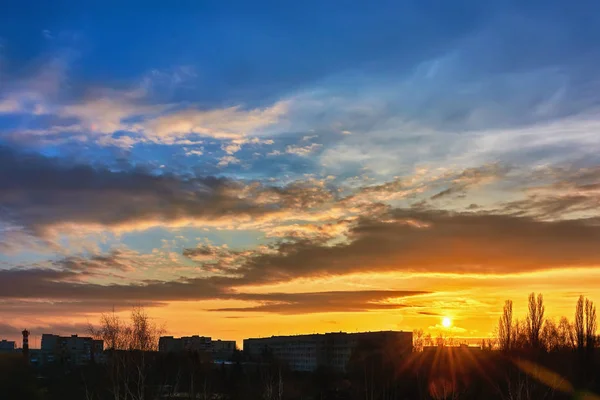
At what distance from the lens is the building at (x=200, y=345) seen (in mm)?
84556

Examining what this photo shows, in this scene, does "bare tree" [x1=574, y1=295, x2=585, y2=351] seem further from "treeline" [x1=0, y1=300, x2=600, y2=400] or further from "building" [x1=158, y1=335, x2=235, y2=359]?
"building" [x1=158, y1=335, x2=235, y2=359]

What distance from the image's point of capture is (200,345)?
111250mm

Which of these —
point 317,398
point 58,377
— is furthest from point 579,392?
point 58,377

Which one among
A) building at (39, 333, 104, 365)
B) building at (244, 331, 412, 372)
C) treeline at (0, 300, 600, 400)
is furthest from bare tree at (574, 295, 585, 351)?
building at (39, 333, 104, 365)

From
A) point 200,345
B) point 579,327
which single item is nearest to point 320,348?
point 200,345

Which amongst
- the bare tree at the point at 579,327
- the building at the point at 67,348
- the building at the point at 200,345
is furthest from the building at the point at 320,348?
the bare tree at the point at 579,327

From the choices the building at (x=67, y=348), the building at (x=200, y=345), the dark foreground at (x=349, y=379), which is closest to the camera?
the dark foreground at (x=349, y=379)

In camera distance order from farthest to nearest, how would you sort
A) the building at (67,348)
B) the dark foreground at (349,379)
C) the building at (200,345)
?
the building at (67,348) → the building at (200,345) → the dark foreground at (349,379)

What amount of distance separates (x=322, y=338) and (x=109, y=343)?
55.4 meters

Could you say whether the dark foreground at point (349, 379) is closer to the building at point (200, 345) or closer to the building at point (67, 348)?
the building at point (200, 345)

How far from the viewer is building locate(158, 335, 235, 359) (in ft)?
277

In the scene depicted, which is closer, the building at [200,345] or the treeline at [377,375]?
the treeline at [377,375]

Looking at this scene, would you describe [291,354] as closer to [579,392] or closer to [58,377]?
[58,377]

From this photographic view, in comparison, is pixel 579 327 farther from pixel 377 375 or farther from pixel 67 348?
pixel 67 348
